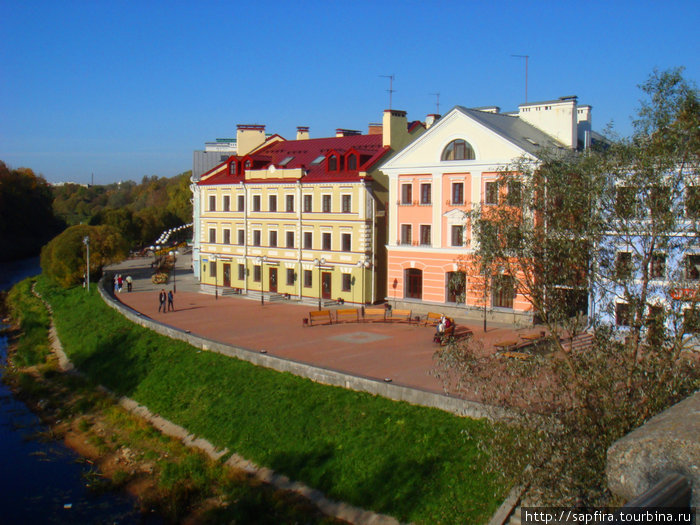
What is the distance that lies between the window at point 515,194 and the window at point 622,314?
2765mm

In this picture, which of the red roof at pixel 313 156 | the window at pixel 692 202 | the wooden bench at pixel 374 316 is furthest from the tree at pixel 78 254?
the window at pixel 692 202

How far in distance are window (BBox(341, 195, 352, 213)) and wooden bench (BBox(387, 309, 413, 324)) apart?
332 inches

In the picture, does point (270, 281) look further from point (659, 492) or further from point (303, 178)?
point (659, 492)

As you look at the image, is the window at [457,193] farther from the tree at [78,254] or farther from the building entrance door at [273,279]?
the tree at [78,254]

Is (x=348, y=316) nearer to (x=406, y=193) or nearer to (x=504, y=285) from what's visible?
(x=406, y=193)

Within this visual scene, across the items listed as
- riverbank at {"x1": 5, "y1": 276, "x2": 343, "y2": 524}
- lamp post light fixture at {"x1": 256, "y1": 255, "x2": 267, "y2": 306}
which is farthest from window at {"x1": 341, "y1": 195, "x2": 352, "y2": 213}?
riverbank at {"x1": 5, "y1": 276, "x2": 343, "y2": 524}

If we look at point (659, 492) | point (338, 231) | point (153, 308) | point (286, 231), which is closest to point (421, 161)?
→ point (338, 231)

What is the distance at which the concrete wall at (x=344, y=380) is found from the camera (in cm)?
1661

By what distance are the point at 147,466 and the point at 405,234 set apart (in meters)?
19.5

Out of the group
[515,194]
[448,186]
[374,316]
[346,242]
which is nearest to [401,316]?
[374,316]

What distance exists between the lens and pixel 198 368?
25016 millimetres

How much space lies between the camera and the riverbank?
667 inches

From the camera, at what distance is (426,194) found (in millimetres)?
34500

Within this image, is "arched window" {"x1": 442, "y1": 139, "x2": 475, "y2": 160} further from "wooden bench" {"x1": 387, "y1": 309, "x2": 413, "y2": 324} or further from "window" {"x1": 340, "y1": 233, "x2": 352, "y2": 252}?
"wooden bench" {"x1": 387, "y1": 309, "x2": 413, "y2": 324}
